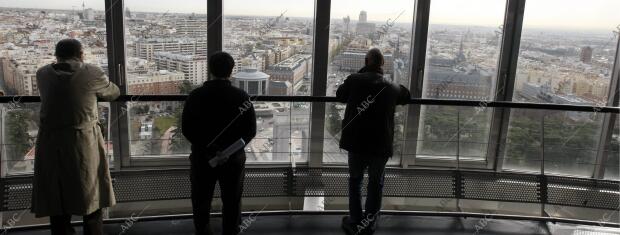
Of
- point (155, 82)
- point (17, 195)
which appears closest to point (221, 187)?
point (17, 195)

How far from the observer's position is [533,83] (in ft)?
15.3

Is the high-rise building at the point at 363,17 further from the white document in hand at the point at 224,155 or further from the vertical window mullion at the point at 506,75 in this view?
the white document in hand at the point at 224,155

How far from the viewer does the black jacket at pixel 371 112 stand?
9.50 feet

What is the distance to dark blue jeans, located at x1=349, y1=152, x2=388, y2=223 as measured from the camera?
3000 mm

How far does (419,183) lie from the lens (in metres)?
3.58

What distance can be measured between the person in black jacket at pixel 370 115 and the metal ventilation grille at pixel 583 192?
149 cm

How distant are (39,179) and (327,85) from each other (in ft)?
8.87

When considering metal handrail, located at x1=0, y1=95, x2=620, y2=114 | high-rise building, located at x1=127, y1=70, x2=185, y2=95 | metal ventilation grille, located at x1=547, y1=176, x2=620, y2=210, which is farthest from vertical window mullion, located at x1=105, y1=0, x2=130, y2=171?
metal ventilation grille, located at x1=547, y1=176, x2=620, y2=210

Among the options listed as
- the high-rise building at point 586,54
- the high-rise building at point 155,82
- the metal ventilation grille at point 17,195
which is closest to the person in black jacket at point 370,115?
A: the high-rise building at point 155,82

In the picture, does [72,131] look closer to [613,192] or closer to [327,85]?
[327,85]

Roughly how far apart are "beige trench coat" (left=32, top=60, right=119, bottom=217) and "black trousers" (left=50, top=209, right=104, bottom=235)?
12 centimetres

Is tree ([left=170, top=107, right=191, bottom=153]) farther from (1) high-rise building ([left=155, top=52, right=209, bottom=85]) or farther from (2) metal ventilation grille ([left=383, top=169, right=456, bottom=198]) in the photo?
(2) metal ventilation grille ([left=383, top=169, right=456, bottom=198])

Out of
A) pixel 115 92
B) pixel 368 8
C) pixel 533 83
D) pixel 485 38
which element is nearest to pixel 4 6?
pixel 115 92

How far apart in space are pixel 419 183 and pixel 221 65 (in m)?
1.92
